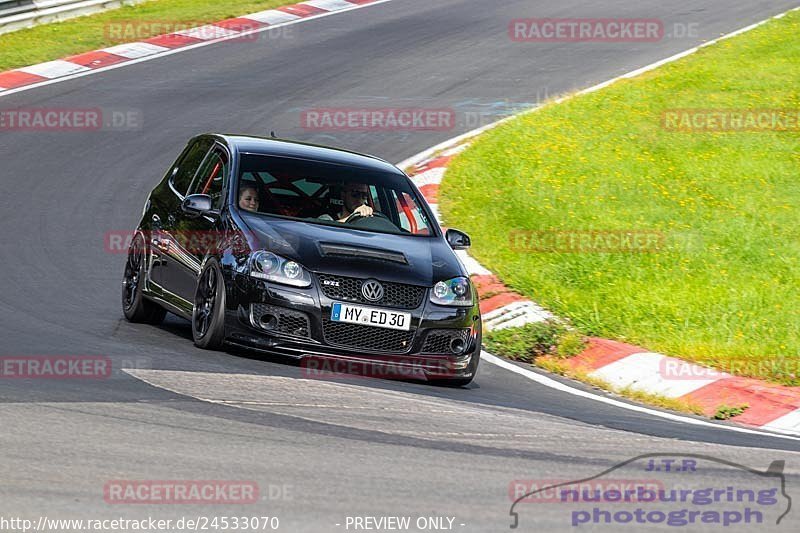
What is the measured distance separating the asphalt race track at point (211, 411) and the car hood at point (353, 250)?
2.36ft

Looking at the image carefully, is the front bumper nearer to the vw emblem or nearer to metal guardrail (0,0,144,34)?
the vw emblem

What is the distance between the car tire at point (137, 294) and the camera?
1042cm

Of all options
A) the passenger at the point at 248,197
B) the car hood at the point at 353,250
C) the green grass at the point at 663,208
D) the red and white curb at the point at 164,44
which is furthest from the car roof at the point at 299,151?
the red and white curb at the point at 164,44

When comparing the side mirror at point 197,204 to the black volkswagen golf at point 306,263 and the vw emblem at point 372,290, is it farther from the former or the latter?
the vw emblem at point 372,290

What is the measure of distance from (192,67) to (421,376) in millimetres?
12840

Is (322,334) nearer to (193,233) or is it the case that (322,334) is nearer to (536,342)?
(193,233)

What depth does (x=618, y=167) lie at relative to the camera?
16.0 meters

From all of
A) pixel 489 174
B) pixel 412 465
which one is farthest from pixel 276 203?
pixel 489 174

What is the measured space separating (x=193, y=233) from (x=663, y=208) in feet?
20.5

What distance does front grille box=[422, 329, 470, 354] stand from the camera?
9.07 m

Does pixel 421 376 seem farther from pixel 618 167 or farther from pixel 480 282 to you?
pixel 618 167

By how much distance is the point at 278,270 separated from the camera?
8898 mm

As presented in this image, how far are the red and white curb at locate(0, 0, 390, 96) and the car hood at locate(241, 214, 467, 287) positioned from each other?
11096mm

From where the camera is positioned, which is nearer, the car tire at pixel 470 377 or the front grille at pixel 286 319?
the front grille at pixel 286 319
